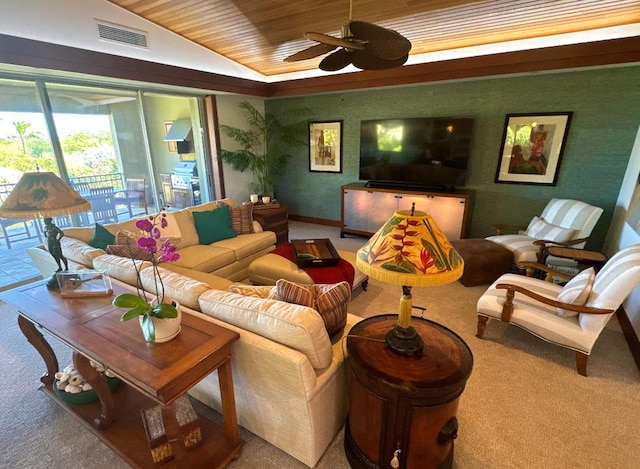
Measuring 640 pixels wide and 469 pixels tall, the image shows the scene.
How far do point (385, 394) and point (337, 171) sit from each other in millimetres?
4688

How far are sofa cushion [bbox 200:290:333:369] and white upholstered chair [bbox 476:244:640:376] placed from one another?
1675 millimetres

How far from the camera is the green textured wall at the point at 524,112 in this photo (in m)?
3.56

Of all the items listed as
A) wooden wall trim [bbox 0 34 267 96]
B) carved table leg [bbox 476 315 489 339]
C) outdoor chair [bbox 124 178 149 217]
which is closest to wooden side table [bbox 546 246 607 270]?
carved table leg [bbox 476 315 489 339]

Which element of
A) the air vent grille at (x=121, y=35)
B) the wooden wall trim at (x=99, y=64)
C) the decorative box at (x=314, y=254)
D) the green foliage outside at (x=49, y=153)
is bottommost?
the decorative box at (x=314, y=254)

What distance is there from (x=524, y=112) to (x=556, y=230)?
1.65 metres

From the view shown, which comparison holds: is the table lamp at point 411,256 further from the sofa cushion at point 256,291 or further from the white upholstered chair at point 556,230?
the white upholstered chair at point 556,230

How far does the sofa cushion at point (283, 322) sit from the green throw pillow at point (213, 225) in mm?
2118

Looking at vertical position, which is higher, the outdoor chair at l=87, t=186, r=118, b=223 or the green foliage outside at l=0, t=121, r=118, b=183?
the green foliage outside at l=0, t=121, r=118, b=183

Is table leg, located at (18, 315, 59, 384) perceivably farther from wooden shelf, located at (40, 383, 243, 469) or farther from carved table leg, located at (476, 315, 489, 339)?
carved table leg, located at (476, 315, 489, 339)

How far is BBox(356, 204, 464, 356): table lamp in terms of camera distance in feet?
3.84

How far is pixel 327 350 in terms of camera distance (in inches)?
57.4

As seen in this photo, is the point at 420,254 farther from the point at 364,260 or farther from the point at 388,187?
the point at 388,187

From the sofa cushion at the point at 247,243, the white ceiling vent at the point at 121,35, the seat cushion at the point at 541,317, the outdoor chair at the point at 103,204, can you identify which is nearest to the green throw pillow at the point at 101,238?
the sofa cushion at the point at 247,243

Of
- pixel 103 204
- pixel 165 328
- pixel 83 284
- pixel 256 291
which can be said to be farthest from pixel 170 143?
pixel 165 328
